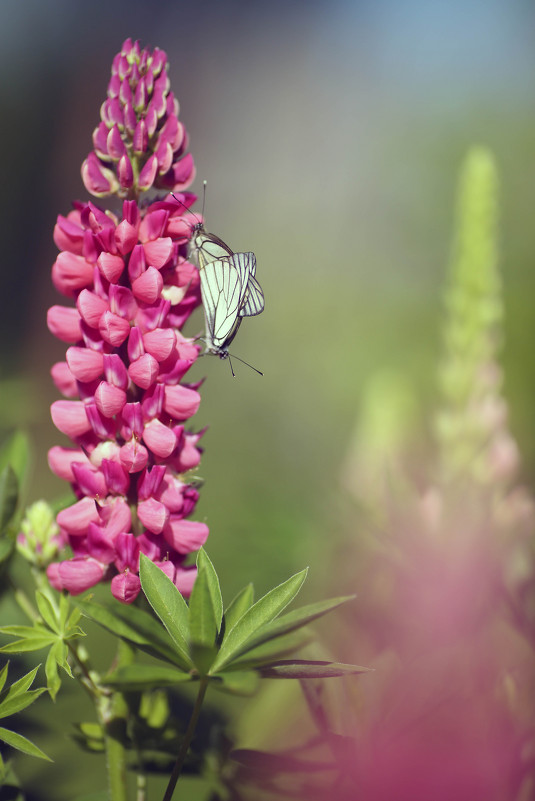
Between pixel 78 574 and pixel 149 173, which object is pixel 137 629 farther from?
pixel 149 173

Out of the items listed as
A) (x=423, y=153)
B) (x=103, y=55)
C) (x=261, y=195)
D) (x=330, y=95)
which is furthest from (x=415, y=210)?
(x=103, y=55)

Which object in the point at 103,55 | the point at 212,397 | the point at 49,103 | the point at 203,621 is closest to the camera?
the point at 203,621

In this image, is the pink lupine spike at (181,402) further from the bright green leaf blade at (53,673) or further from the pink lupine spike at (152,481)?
the bright green leaf blade at (53,673)

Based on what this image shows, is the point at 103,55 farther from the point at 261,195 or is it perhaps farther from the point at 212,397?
the point at 212,397

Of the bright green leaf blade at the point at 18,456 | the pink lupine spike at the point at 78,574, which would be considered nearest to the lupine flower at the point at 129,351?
the pink lupine spike at the point at 78,574

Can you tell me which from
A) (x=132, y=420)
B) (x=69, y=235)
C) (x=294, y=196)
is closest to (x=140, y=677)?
(x=132, y=420)

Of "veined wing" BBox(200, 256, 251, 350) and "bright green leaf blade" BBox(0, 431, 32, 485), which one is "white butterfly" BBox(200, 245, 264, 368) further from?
"bright green leaf blade" BBox(0, 431, 32, 485)
